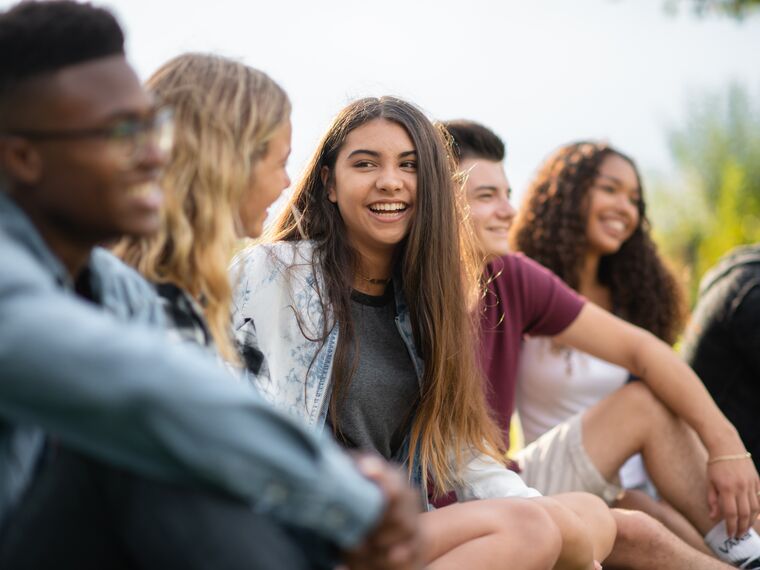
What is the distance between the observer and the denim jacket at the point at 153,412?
125 centimetres

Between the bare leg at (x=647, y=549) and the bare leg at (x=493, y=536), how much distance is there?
2.17 ft

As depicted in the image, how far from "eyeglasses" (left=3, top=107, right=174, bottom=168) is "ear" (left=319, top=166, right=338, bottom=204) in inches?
53.6

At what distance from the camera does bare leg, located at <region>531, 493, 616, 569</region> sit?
2.39m

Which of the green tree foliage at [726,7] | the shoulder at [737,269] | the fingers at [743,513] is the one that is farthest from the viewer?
the green tree foliage at [726,7]

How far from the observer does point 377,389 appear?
2742 millimetres

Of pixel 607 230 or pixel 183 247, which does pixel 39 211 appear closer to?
pixel 183 247

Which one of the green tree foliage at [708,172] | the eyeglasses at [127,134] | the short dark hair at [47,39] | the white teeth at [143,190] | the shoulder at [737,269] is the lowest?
the green tree foliage at [708,172]

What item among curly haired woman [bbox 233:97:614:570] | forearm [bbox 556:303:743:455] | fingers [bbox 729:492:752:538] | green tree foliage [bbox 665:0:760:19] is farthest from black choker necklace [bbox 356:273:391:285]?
green tree foliage [bbox 665:0:760:19]

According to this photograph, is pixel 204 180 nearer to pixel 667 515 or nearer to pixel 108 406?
pixel 108 406

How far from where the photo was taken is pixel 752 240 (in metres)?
11.5

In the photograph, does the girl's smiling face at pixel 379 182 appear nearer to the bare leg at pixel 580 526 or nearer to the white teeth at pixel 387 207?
the white teeth at pixel 387 207

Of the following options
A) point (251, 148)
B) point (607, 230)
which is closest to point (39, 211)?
point (251, 148)

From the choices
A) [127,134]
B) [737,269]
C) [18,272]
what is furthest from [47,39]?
[737,269]

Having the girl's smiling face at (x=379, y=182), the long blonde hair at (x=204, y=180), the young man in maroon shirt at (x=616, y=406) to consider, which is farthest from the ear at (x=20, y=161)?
Answer: the young man in maroon shirt at (x=616, y=406)
